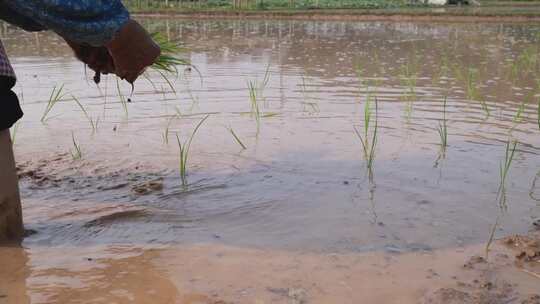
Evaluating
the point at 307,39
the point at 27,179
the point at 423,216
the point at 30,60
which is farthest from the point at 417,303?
the point at 307,39

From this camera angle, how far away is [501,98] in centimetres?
401

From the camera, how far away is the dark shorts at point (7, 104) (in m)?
1.42

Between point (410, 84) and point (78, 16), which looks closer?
point (78, 16)

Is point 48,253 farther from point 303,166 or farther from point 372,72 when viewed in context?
point 372,72

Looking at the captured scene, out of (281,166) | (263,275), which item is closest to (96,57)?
(263,275)

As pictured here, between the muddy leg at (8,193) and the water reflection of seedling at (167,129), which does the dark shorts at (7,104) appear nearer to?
the muddy leg at (8,193)

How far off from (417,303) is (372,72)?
444 centimetres

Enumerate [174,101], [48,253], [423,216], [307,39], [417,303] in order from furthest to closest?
[307,39]
[174,101]
[423,216]
[48,253]
[417,303]

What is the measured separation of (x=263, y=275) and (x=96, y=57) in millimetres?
823

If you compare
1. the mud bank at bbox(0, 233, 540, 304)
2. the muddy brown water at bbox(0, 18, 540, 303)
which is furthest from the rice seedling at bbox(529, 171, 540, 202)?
the mud bank at bbox(0, 233, 540, 304)

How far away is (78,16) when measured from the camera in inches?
48.8

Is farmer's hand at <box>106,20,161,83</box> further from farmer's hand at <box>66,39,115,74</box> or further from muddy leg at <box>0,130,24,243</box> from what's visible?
muddy leg at <box>0,130,24,243</box>

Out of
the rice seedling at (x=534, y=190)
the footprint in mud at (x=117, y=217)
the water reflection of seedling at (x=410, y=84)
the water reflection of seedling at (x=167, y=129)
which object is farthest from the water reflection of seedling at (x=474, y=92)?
the footprint in mud at (x=117, y=217)

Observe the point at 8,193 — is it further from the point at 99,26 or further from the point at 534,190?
the point at 534,190
